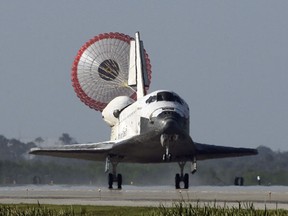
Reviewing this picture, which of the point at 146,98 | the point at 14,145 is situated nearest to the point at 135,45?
the point at 146,98

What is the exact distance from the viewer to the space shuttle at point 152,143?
52.2 meters

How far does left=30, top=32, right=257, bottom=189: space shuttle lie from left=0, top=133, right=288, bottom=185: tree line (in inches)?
243

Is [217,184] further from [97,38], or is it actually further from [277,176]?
[97,38]

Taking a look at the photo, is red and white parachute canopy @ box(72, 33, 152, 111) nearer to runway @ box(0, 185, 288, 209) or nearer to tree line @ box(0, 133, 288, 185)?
tree line @ box(0, 133, 288, 185)

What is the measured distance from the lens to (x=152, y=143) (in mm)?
53812

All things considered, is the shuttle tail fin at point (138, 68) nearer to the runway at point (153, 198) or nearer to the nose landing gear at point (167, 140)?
the nose landing gear at point (167, 140)

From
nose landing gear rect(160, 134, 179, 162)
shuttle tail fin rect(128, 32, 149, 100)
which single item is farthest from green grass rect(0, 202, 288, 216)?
shuttle tail fin rect(128, 32, 149, 100)

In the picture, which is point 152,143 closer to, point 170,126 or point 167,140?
point 167,140

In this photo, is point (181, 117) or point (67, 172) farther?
point (67, 172)

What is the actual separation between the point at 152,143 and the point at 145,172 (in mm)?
19689

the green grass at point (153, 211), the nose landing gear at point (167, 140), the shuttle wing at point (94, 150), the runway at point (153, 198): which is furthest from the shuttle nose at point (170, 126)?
the green grass at point (153, 211)

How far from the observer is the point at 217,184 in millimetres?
68062

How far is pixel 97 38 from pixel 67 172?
1372 cm

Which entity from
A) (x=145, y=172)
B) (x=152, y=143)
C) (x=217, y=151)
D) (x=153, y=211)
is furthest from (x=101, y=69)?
(x=153, y=211)
